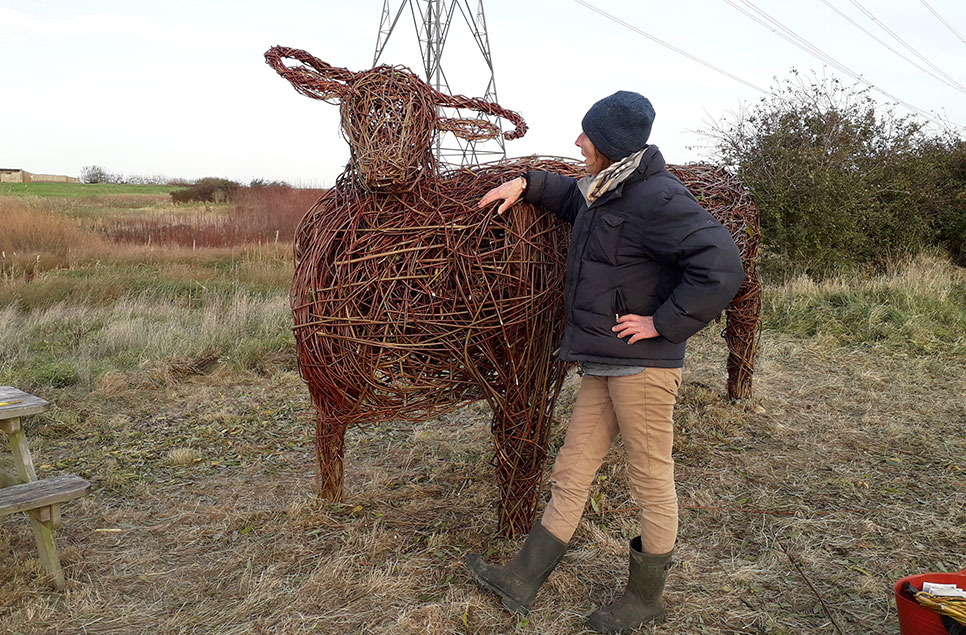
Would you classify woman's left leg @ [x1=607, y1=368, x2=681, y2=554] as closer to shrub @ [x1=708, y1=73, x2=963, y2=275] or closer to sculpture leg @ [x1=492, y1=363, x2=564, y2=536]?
sculpture leg @ [x1=492, y1=363, x2=564, y2=536]

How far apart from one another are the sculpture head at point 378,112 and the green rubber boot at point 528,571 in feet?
4.93

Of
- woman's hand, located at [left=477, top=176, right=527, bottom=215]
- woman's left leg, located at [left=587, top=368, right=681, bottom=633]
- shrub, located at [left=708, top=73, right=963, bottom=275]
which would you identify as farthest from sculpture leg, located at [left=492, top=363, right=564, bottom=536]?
shrub, located at [left=708, top=73, right=963, bottom=275]

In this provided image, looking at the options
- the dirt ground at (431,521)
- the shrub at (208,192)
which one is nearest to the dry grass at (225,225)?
the shrub at (208,192)

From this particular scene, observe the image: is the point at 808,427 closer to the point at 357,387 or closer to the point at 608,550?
the point at 608,550

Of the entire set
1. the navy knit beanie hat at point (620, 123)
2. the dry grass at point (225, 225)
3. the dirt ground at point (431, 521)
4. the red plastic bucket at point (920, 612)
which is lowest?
the dirt ground at point (431, 521)

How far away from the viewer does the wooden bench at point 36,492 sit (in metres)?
2.75

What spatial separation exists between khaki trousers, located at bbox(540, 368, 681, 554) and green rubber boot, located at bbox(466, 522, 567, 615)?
5 cm

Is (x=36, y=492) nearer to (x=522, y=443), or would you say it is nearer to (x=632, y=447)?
(x=522, y=443)

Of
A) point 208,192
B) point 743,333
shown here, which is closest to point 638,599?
point 743,333

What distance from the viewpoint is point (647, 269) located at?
97.5 inches

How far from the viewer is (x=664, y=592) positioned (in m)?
2.91

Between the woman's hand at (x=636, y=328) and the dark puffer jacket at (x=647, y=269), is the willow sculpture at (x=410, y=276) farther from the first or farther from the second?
the woman's hand at (x=636, y=328)

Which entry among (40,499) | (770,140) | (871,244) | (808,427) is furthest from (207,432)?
(871,244)

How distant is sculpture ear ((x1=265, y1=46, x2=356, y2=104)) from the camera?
2.65 meters
